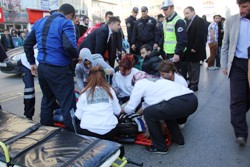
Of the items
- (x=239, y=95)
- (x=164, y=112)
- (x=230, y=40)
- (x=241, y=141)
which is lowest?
(x=241, y=141)

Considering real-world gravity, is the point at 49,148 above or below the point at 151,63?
below

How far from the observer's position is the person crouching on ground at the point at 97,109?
9.48 feet

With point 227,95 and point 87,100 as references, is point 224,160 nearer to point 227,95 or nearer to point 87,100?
point 87,100

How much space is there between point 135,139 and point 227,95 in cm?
291

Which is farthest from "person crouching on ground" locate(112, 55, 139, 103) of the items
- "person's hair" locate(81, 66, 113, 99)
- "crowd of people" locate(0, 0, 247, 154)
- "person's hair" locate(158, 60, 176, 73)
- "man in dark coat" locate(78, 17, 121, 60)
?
"person's hair" locate(81, 66, 113, 99)

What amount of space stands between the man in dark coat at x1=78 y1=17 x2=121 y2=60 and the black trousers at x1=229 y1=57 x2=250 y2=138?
2070 mm

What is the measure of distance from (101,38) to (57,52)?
1.24 metres

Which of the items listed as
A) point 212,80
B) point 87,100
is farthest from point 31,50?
point 212,80

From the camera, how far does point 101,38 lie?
4324 millimetres

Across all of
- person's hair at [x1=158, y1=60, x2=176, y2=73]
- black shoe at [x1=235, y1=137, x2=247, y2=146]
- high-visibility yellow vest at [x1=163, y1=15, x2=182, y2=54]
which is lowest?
black shoe at [x1=235, y1=137, x2=247, y2=146]

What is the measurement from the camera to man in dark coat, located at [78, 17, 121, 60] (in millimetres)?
4316

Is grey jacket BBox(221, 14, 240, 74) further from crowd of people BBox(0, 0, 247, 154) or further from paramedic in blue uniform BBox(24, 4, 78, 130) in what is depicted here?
paramedic in blue uniform BBox(24, 4, 78, 130)

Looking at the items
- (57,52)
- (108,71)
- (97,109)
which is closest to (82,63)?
(108,71)

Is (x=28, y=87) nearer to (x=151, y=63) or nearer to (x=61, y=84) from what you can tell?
(x=61, y=84)
